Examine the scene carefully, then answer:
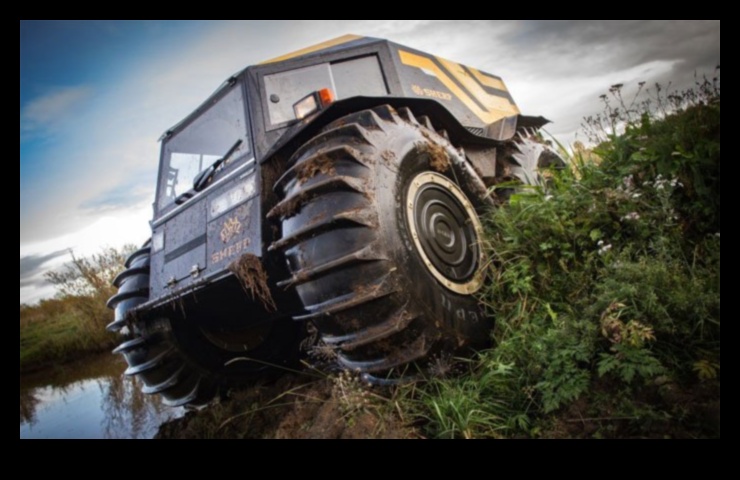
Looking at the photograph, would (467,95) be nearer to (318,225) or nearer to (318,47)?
(318,47)

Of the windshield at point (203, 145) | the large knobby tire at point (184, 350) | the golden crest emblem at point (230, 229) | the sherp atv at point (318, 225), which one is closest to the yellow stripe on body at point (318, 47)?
the sherp atv at point (318, 225)

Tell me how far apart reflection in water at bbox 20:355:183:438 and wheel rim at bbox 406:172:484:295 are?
8.89ft

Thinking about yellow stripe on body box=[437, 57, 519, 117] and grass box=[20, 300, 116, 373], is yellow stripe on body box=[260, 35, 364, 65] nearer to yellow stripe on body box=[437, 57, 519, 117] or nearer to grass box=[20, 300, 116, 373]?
yellow stripe on body box=[437, 57, 519, 117]

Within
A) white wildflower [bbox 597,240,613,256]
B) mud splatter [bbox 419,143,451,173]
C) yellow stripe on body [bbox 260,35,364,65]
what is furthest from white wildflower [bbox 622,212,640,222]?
yellow stripe on body [bbox 260,35,364,65]

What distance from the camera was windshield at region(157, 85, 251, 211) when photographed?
3195 millimetres

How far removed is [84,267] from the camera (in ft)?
27.9

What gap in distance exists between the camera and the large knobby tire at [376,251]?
192cm

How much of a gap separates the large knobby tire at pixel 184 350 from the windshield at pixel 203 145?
2.10 feet

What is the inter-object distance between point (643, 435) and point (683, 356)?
0.45m

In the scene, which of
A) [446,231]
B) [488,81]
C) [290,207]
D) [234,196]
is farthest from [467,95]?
[290,207]

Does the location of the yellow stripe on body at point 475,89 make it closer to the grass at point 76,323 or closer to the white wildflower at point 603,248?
the white wildflower at point 603,248

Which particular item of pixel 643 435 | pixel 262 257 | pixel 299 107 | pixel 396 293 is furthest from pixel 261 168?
pixel 643 435

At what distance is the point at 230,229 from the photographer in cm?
280
